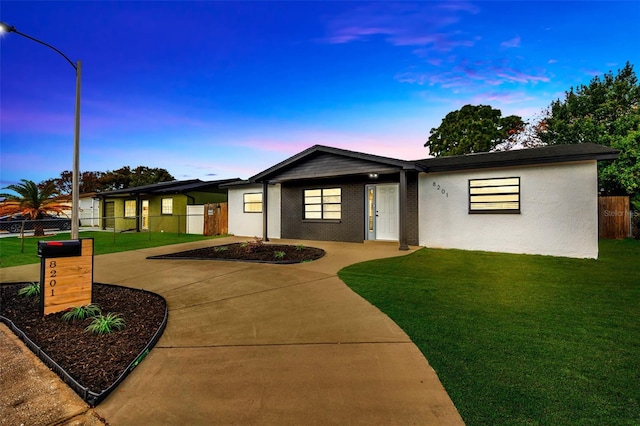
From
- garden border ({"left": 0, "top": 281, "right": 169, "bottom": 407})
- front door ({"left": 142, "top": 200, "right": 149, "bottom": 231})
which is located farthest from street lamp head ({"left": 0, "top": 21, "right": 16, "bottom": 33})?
front door ({"left": 142, "top": 200, "right": 149, "bottom": 231})

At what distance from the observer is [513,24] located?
10414 mm

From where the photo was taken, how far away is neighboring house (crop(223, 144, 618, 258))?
28.9 ft

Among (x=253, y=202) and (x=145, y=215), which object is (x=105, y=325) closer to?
(x=253, y=202)

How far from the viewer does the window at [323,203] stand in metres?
13.2

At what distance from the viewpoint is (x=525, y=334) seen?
3.38m

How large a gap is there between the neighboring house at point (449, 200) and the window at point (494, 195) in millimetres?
28

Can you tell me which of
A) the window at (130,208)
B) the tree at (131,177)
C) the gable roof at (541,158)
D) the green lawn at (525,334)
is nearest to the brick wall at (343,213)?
the gable roof at (541,158)

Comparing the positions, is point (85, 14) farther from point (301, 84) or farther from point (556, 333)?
point (556, 333)

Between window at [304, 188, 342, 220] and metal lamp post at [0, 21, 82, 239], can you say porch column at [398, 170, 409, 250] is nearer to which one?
window at [304, 188, 342, 220]

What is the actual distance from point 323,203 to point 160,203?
12.9 m

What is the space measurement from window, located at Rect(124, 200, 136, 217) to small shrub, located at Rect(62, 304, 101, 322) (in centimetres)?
2052

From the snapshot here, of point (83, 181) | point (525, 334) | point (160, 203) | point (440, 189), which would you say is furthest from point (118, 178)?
point (525, 334)

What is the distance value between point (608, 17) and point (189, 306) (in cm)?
1683

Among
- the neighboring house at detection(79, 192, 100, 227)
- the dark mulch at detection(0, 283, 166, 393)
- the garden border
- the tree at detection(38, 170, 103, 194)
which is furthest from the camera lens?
the tree at detection(38, 170, 103, 194)
